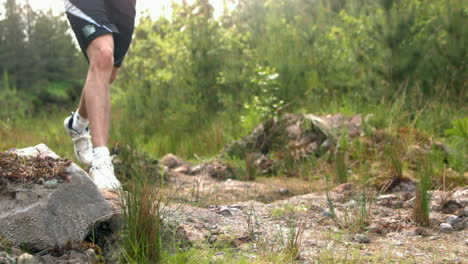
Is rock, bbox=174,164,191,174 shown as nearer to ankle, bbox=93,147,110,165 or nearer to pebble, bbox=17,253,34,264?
ankle, bbox=93,147,110,165

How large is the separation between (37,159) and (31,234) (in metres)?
0.41

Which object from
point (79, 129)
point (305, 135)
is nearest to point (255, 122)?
point (305, 135)

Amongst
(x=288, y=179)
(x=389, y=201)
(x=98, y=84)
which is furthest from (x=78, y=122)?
(x=389, y=201)

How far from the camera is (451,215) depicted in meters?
2.97

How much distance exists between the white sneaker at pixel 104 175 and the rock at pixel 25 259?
1.03m

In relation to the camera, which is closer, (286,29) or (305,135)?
(305,135)

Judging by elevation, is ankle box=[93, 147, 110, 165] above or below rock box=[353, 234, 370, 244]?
above

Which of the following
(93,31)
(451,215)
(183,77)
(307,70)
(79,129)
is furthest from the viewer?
(183,77)

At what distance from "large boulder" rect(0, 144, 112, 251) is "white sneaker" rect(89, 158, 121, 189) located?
26.7 inches

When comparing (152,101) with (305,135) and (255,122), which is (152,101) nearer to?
(255,122)

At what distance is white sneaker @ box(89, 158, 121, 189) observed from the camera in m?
3.02

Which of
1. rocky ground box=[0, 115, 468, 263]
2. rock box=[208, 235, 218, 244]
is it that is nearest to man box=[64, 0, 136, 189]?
rocky ground box=[0, 115, 468, 263]

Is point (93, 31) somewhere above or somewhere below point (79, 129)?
above

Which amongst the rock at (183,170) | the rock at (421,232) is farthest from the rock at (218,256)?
the rock at (183,170)
